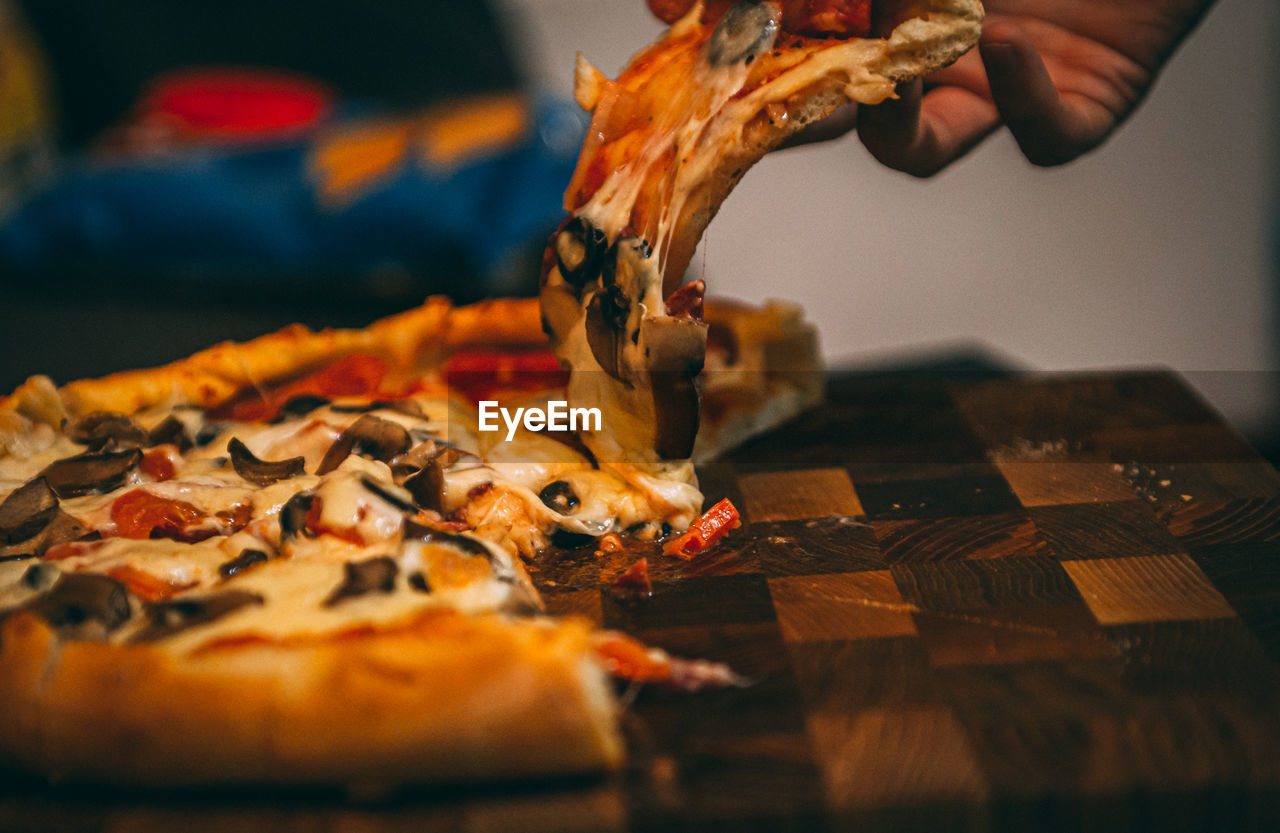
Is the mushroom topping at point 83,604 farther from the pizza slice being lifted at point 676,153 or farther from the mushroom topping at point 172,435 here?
the pizza slice being lifted at point 676,153

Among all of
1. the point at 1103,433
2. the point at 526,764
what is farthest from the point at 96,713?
the point at 1103,433

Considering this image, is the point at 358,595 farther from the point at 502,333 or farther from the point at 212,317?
the point at 212,317

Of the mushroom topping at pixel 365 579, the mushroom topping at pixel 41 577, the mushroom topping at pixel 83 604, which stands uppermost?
the mushroom topping at pixel 83 604

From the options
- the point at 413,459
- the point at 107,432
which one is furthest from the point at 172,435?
the point at 413,459

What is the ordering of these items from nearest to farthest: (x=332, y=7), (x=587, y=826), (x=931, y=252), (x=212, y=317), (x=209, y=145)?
(x=587, y=826)
(x=212, y=317)
(x=209, y=145)
(x=332, y=7)
(x=931, y=252)

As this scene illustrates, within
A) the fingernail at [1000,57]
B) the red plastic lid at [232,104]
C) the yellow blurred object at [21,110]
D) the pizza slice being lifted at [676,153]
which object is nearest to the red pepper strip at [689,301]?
the pizza slice being lifted at [676,153]

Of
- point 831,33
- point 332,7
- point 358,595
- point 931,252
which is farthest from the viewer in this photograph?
point 931,252
